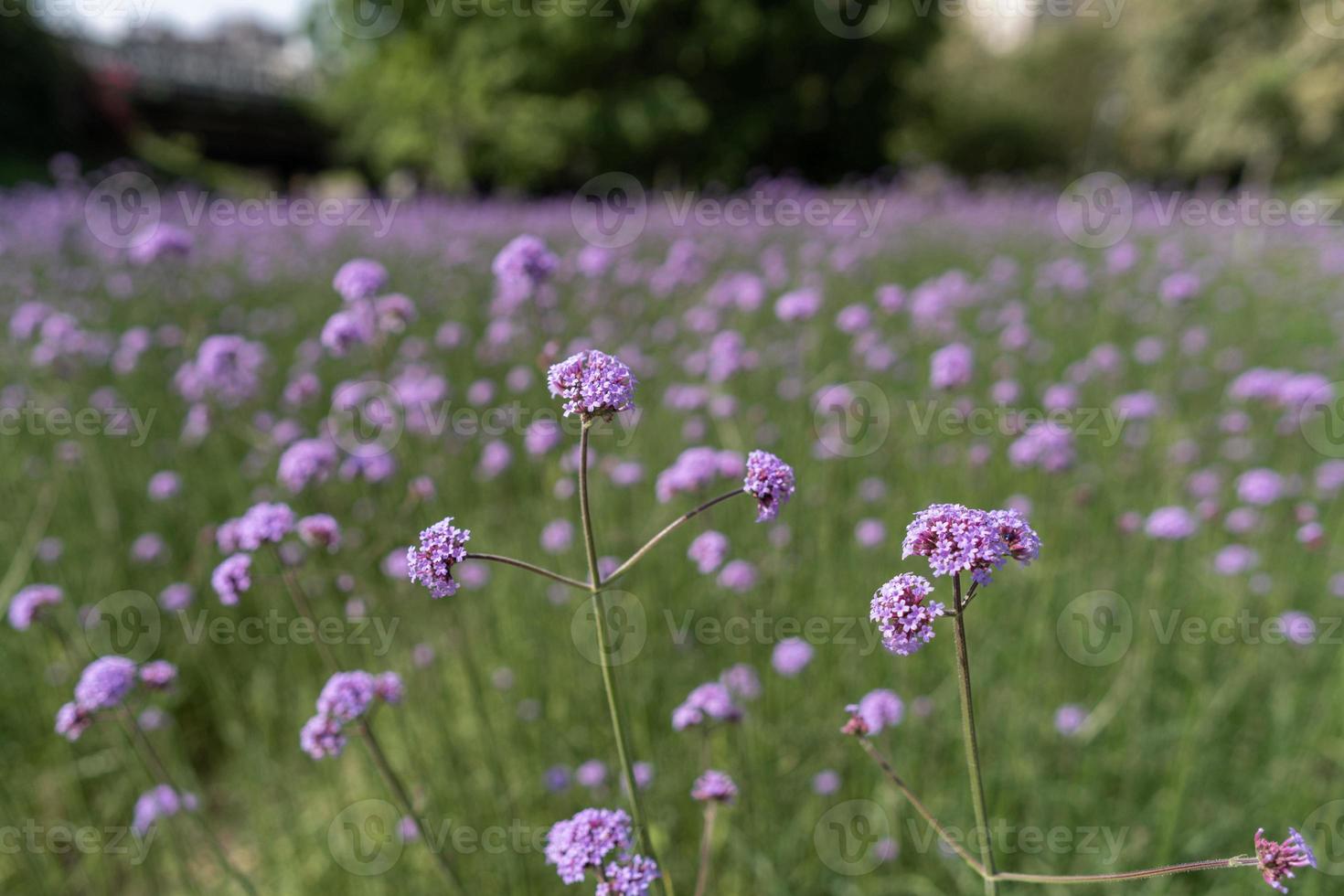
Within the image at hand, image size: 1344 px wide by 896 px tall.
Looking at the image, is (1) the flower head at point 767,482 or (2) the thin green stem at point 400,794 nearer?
(1) the flower head at point 767,482

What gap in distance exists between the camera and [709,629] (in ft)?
10.7

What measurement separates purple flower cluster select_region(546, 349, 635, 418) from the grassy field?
31.6 inches

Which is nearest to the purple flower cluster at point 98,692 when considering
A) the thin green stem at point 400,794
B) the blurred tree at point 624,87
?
the thin green stem at point 400,794

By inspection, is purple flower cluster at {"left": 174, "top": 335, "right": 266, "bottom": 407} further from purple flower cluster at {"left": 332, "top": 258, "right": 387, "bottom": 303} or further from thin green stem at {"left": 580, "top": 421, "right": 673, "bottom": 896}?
thin green stem at {"left": 580, "top": 421, "right": 673, "bottom": 896}

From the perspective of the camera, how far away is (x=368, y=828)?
291 cm

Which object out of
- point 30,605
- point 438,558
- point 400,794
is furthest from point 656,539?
point 30,605

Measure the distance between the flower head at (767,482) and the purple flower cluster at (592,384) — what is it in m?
0.22

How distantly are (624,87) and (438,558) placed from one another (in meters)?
20.2

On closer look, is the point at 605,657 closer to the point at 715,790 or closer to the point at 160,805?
the point at 715,790

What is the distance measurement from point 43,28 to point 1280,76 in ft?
82.6

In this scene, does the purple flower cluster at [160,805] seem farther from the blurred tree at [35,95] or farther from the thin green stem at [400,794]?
the blurred tree at [35,95]

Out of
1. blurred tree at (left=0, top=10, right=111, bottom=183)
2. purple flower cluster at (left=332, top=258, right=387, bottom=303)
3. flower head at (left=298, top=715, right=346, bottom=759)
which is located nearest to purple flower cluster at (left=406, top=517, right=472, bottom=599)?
flower head at (left=298, top=715, right=346, bottom=759)

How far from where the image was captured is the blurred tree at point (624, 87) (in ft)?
59.3

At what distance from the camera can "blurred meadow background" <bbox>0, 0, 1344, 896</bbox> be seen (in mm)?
2639
